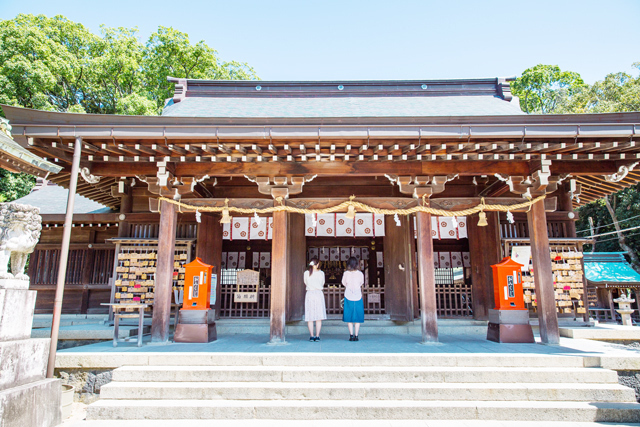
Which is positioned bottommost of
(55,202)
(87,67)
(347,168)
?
(347,168)

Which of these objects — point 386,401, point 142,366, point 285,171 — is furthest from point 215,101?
point 386,401

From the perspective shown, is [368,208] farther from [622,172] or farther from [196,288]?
[622,172]

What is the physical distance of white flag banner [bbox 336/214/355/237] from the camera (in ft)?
33.0

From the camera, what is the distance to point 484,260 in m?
8.95

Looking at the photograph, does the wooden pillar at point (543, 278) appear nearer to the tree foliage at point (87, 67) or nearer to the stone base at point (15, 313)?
the stone base at point (15, 313)

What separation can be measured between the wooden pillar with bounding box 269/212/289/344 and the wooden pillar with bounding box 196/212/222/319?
110 inches

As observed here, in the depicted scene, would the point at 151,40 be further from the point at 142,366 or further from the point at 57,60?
the point at 142,366

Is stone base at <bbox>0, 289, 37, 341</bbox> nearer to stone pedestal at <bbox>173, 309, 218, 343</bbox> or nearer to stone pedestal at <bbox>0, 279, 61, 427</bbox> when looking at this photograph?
stone pedestal at <bbox>0, 279, 61, 427</bbox>

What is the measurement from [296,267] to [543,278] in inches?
207

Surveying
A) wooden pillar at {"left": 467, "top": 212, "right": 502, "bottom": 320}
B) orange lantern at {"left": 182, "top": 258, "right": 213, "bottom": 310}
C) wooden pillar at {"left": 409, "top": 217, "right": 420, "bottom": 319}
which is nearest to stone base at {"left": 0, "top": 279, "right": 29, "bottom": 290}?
orange lantern at {"left": 182, "top": 258, "right": 213, "bottom": 310}

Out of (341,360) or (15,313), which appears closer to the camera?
(15,313)

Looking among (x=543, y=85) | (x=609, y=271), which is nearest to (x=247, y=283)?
(x=609, y=271)

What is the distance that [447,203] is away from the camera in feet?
25.4

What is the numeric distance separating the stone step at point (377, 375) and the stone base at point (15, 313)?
1.39 m
